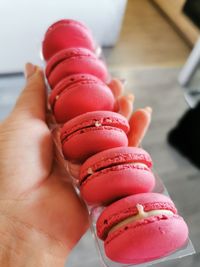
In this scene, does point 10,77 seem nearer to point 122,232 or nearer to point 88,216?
point 88,216

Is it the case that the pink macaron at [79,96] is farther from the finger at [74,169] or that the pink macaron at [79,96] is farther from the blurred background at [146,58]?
the blurred background at [146,58]

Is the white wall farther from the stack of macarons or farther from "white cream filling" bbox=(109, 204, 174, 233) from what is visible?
"white cream filling" bbox=(109, 204, 174, 233)

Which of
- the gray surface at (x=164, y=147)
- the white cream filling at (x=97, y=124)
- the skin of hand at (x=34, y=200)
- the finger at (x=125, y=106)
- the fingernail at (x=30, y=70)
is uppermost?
the white cream filling at (x=97, y=124)

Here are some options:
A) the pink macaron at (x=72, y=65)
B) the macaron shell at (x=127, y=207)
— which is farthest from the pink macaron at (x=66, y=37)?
the macaron shell at (x=127, y=207)

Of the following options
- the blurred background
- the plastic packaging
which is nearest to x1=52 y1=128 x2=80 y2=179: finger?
the plastic packaging

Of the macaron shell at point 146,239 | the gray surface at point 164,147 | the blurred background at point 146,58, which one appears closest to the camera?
the macaron shell at point 146,239
